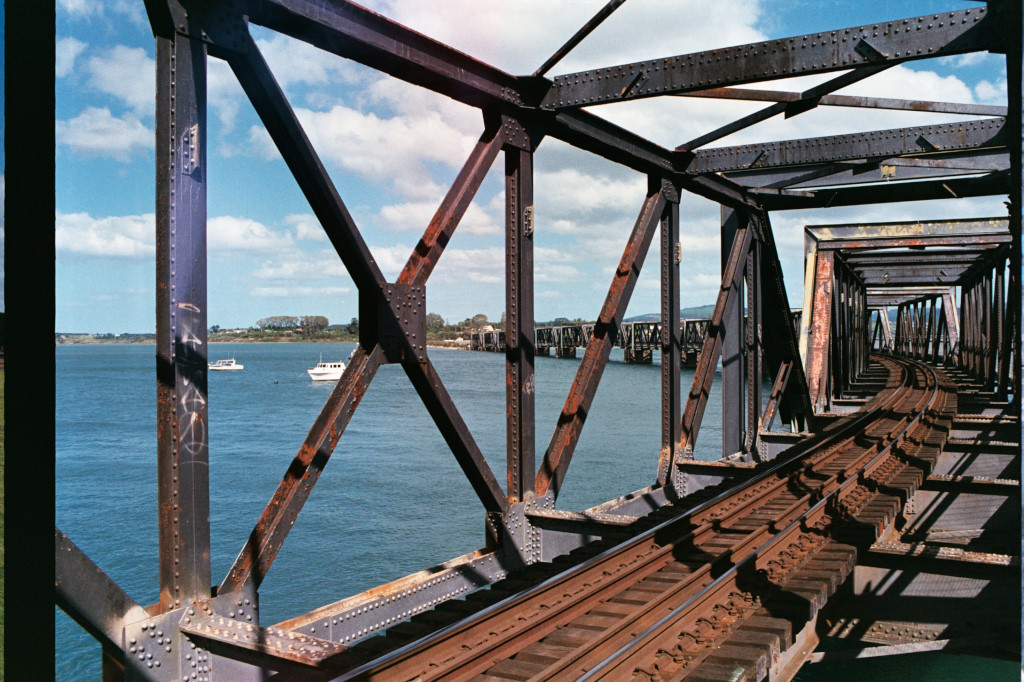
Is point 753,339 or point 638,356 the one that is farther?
point 638,356

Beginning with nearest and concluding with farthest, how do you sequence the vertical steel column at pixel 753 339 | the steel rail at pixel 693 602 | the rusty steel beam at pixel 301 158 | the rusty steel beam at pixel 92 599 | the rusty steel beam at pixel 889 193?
the rusty steel beam at pixel 92 599
the steel rail at pixel 693 602
the rusty steel beam at pixel 301 158
the rusty steel beam at pixel 889 193
the vertical steel column at pixel 753 339

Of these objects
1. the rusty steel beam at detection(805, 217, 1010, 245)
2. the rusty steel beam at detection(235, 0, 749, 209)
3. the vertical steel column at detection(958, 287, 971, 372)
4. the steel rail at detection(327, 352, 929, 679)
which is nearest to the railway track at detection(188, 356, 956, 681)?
the steel rail at detection(327, 352, 929, 679)

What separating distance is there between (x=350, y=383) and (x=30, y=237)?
444cm

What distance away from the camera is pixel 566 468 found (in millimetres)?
8578

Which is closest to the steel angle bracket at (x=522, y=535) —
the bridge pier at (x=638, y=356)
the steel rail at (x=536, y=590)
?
the steel rail at (x=536, y=590)

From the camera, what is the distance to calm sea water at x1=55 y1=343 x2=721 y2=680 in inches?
846

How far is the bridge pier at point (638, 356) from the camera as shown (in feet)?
440

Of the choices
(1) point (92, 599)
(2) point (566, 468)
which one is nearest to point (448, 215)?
(2) point (566, 468)

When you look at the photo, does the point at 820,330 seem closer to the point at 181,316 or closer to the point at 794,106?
the point at 794,106

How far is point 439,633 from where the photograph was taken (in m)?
4.65

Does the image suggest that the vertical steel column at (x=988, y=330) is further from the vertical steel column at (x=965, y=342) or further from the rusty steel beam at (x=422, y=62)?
the rusty steel beam at (x=422, y=62)

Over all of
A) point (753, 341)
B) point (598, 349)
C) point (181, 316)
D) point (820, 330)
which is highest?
point (820, 330)

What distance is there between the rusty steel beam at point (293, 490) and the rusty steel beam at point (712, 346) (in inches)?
243

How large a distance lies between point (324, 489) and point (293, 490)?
27.8 metres
